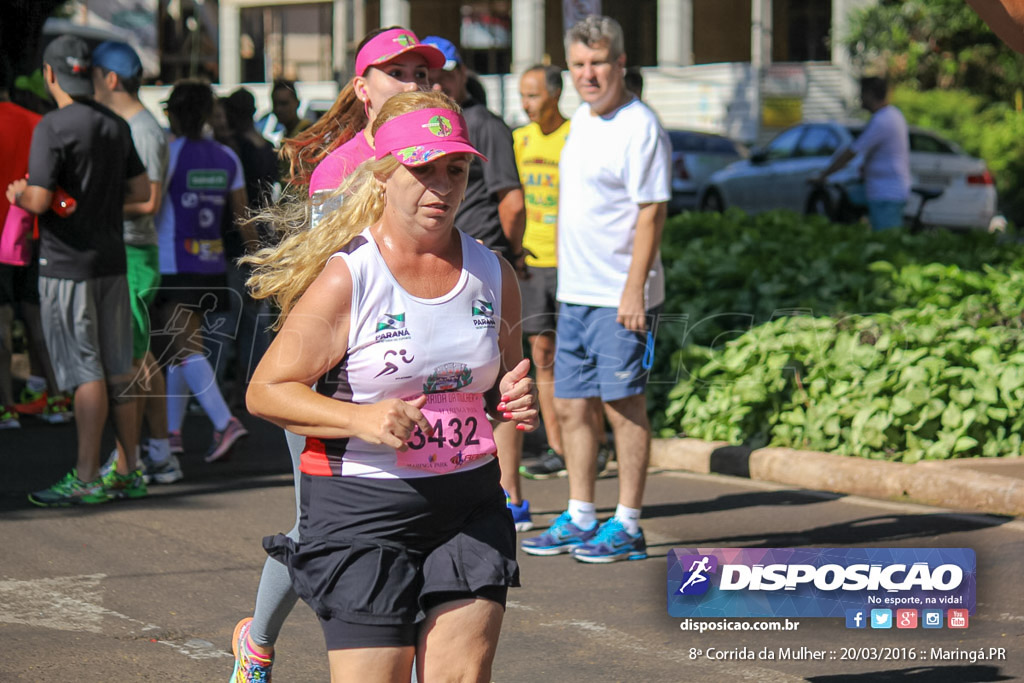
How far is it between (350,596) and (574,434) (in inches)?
122

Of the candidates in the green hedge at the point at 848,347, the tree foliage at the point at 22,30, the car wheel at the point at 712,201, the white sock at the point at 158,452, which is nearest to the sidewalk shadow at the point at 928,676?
the green hedge at the point at 848,347

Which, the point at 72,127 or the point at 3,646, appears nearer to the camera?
the point at 3,646

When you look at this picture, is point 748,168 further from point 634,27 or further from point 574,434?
point 634,27

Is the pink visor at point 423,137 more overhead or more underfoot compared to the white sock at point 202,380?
more overhead

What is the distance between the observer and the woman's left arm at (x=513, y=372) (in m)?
3.25

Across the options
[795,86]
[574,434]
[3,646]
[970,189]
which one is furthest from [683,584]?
[795,86]

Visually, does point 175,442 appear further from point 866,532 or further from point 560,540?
point 866,532

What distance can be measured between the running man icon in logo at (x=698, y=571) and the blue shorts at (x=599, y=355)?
143 centimetres

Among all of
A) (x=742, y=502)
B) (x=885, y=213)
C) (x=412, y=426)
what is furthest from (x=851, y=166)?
(x=412, y=426)

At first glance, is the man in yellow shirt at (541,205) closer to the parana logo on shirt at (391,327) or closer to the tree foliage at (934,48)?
the parana logo on shirt at (391,327)

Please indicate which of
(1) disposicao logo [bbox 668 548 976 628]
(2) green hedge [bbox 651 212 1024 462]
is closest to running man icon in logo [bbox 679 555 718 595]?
(1) disposicao logo [bbox 668 548 976 628]

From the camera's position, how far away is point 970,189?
20.2 meters

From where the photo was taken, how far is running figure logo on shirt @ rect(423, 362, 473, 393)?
127 inches

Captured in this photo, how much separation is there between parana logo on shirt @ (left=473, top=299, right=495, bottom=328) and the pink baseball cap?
1560 mm
